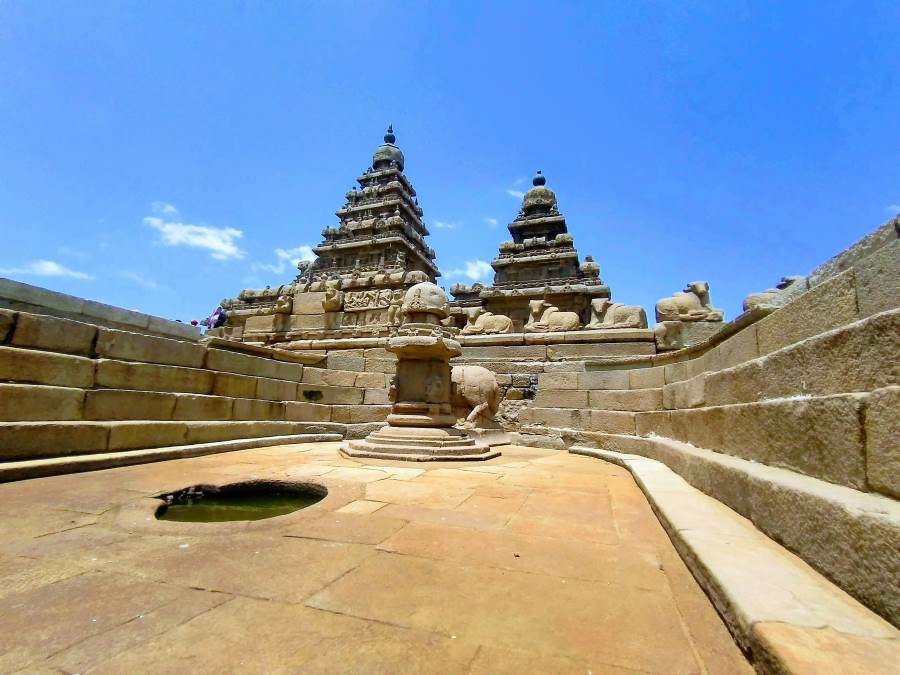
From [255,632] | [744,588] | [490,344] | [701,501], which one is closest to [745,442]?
[701,501]

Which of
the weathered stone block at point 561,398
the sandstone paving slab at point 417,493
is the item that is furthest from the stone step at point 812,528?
the weathered stone block at point 561,398

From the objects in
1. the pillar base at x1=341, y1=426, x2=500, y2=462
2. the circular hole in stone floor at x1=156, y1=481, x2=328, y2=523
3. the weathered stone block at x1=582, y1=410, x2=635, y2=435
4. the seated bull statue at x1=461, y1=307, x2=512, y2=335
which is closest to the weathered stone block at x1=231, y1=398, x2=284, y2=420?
the pillar base at x1=341, y1=426, x2=500, y2=462

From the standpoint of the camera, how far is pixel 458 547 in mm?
2189

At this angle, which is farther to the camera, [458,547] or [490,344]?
[490,344]

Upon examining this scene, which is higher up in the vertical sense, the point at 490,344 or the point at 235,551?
the point at 490,344

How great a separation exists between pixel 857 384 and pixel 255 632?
2.52 m

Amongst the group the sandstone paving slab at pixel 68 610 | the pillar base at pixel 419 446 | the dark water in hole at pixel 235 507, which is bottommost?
the dark water in hole at pixel 235 507

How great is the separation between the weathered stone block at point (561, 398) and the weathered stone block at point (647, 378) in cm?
83

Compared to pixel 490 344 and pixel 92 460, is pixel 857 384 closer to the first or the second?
pixel 92 460

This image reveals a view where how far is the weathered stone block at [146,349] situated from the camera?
15.4ft

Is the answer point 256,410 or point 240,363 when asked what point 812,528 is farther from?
point 240,363

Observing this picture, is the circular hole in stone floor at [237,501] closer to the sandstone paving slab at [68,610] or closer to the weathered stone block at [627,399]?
the sandstone paving slab at [68,610]

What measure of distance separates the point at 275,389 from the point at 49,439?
3.38 meters

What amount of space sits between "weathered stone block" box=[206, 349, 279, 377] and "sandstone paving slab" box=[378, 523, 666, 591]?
15.9 ft
